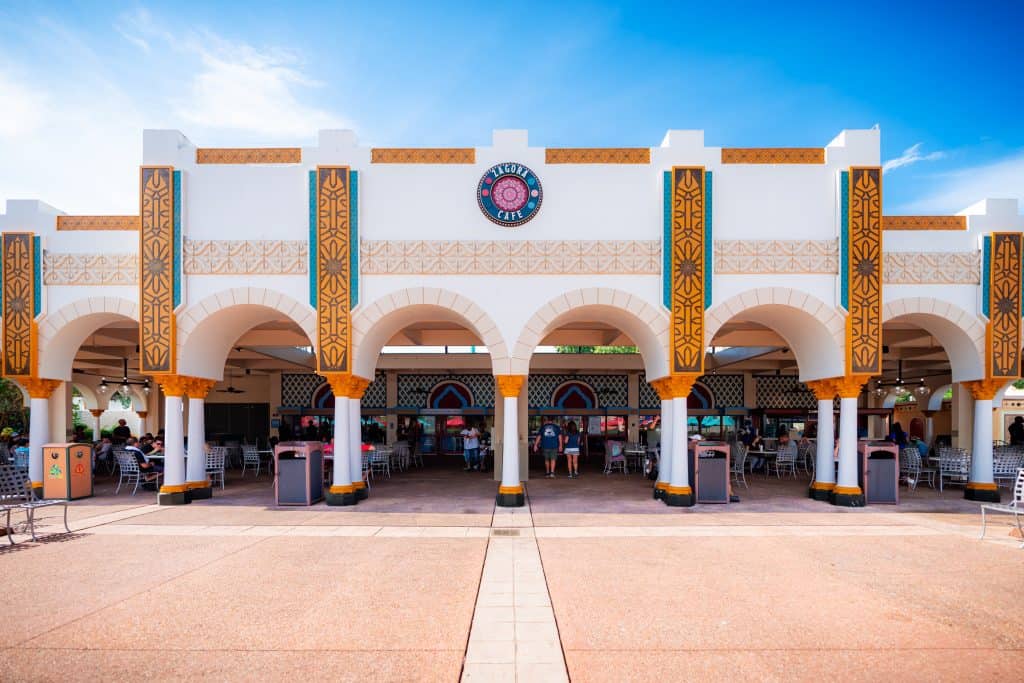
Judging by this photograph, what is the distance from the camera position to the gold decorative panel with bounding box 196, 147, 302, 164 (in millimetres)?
10180

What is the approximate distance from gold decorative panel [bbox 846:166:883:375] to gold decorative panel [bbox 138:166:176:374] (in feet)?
40.0

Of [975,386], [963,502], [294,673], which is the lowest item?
[963,502]

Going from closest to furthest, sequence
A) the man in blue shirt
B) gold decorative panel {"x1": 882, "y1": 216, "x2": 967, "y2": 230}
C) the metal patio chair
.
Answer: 1. gold decorative panel {"x1": 882, "y1": 216, "x2": 967, "y2": 230}
2. the metal patio chair
3. the man in blue shirt

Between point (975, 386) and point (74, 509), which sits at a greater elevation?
point (975, 386)

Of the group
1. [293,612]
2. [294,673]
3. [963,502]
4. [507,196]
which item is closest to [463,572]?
[293,612]

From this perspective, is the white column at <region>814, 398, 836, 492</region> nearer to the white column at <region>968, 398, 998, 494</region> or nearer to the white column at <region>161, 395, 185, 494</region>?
the white column at <region>968, 398, 998, 494</region>

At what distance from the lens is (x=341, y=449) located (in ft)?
32.7

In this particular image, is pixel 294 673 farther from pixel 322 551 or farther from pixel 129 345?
pixel 129 345

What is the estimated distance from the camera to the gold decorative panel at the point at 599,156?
10109 mm

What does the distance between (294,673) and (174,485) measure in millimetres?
7878

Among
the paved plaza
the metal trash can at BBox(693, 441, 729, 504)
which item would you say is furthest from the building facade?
the paved plaza

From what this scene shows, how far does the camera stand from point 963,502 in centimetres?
1043

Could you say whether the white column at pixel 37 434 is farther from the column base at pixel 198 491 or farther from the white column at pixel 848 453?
the white column at pixel 848 453

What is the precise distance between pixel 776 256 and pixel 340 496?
8.96 metres
